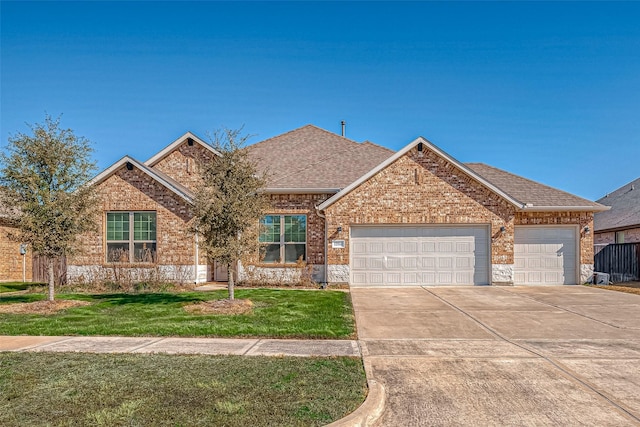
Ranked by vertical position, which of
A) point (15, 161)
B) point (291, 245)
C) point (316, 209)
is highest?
point (15, 161)

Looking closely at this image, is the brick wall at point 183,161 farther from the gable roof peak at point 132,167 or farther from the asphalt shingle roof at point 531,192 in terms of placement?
the asphalt shingle roof at point 531,192

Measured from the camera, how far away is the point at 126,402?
475 centimetres

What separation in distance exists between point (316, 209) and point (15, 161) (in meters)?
9.72

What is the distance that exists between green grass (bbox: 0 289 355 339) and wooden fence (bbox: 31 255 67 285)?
365 centimetres

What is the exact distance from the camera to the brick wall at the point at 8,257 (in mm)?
19703

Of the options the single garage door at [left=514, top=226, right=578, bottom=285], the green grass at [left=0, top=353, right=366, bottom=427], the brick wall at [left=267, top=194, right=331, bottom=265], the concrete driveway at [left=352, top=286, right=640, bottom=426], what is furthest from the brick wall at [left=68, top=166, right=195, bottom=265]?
the single garage door at [left=514, top=226, right=578, bottom=285]

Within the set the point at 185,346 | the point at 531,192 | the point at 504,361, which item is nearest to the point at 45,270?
the point at 185,346

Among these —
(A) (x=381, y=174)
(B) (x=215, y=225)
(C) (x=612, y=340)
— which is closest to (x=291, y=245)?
(A) (x=381, y=174)

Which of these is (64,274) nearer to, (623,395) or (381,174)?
(381,174)

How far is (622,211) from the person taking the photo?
82.9 ft

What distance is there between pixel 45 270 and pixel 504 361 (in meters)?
19.4

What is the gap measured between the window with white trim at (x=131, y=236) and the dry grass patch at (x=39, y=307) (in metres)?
4.90

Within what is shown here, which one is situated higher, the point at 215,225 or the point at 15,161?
the point at 15,161

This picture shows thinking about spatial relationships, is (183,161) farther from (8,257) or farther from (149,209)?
(8,257)
